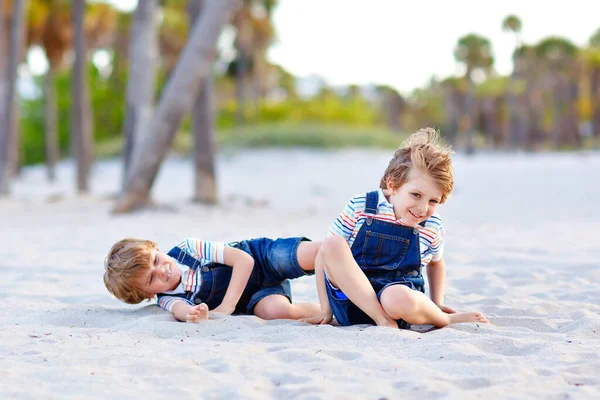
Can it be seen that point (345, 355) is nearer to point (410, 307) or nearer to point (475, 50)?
point (410, 307)

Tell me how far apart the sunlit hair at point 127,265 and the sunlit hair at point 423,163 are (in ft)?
4.10

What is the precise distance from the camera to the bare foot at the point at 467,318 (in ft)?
12.2

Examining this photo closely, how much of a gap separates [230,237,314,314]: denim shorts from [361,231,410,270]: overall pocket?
1.46 feet

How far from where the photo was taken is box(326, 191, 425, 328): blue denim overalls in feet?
12.0

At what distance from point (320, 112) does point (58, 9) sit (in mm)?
13580

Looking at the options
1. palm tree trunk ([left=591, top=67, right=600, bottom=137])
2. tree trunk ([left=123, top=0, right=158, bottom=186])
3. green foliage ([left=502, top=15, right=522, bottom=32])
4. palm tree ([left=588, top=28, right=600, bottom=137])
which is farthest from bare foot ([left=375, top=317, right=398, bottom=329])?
palm tree trunk ([left=591, top=67, right=600, bottom=137])

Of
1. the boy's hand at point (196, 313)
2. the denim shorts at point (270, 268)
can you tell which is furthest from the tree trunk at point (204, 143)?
the boy's hand at point (196, 313)

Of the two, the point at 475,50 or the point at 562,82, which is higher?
the point at 475,50

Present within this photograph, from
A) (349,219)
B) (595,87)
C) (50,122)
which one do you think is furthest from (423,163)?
(595,87)

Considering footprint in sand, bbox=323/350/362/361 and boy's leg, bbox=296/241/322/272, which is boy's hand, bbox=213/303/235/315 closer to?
boy's leg, bbox=296/241/322/272

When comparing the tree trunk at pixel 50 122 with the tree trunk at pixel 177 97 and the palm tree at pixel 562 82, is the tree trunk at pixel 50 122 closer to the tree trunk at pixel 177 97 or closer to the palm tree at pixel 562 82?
the tree trunk at pixel 177 97

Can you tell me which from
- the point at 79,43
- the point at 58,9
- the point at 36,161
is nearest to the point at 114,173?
the point at 58,9

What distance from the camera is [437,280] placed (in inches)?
154

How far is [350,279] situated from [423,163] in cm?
64
